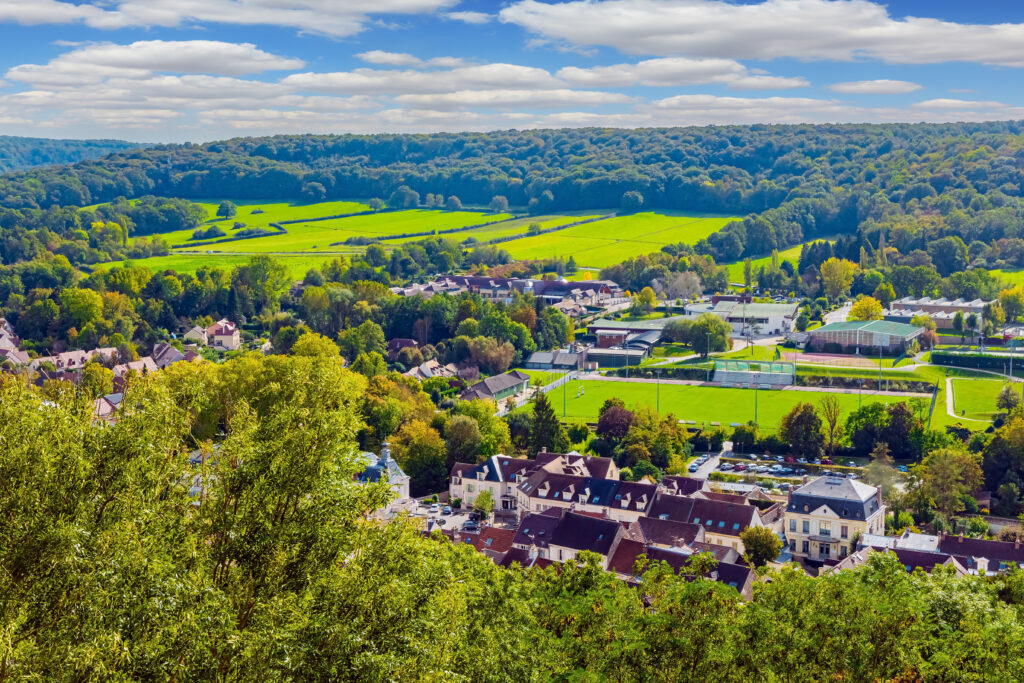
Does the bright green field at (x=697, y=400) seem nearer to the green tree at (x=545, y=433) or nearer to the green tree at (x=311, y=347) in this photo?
the green tree at (x=545, y=433)

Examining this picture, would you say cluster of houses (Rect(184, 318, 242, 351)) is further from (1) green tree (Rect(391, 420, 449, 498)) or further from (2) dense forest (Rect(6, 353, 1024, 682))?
(2) dense forest (Rect(6, 353, 1024, 682))

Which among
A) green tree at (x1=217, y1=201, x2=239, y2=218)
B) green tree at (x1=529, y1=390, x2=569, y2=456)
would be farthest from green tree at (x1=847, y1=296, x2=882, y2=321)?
green tree at (x1=217, y1=201, x2=239, y2=218)

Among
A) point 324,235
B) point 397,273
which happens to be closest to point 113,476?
point 397,273

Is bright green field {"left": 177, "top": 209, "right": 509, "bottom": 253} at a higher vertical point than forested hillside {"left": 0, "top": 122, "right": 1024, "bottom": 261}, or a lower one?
lower

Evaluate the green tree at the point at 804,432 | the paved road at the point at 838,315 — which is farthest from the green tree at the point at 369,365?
the paved road at the point at 838,315

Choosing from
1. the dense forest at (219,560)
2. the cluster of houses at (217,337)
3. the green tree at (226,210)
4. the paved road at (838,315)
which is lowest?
the paved road at (838,315)

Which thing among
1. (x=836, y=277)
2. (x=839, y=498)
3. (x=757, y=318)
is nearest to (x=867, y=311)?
(x=757, y=318)
